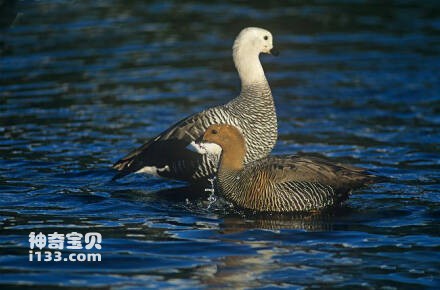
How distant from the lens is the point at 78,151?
44.9ft

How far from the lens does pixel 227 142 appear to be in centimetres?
1084

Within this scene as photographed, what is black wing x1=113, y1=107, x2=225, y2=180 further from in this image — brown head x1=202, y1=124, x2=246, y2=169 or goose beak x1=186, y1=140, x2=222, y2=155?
brown head x1=202, y1=124, x2=246, y2=169

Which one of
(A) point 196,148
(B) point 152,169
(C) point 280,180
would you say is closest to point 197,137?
(A) point 196,148

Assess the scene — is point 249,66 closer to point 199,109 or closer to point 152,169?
point 152,169

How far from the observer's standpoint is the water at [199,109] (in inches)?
347

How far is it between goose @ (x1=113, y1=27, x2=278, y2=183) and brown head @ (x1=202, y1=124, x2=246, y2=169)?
0.86 m

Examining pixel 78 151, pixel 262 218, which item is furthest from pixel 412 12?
pixel 262 218

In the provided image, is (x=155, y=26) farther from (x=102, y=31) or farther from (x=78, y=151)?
(x=78, y=151)

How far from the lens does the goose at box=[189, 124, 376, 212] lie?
1053 cm

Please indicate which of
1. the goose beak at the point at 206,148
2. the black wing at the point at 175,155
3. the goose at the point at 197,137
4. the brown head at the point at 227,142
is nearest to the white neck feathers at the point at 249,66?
the goose at the point at 197,137

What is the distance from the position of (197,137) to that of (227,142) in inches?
41.4

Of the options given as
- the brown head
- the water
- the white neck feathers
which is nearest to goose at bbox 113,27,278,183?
the white neck feathers

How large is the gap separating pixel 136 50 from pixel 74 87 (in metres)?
2.78

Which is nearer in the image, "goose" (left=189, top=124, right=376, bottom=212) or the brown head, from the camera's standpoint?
"goose" (left=189, top=124, right=376, bottom=212)
